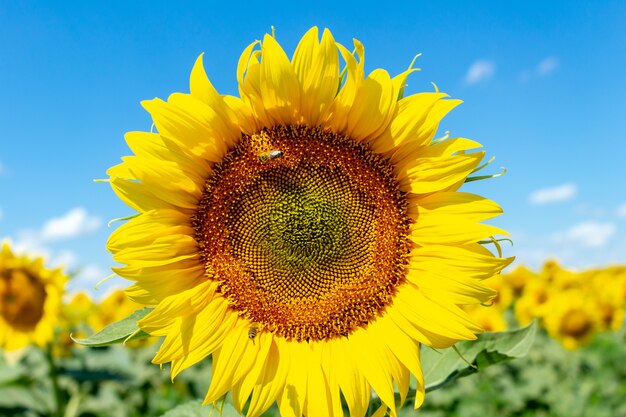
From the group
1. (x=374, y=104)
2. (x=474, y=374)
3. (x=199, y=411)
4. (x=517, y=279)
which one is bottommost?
(x=474, y=374)

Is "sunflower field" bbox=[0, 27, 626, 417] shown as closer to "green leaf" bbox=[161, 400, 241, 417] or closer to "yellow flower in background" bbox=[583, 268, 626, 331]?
"green leaf" bbox=[161, 400, 241, 417]

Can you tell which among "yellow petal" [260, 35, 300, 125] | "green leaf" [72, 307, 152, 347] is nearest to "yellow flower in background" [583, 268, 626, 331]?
"yellow petal" [260, 35, 300, 125]

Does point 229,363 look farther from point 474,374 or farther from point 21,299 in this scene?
point 21,299

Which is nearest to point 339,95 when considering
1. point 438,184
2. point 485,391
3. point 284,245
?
point 438,184

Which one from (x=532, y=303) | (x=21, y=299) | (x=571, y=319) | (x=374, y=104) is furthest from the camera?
(x=532, y=303)

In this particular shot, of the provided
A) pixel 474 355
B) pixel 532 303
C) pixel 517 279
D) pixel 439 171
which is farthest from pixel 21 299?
pixel 517 279

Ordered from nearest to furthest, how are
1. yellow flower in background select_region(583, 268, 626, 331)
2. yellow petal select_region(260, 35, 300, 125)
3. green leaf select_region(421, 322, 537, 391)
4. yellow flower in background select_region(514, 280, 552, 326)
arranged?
yellow petal select_region(260, 35, 300, 125), green leaf select_region(421, 322, 537, 391), yellow flower in background select_region(514, 280, 552, 326), yellow flower in background select_region(583, 268, 626, 331)
